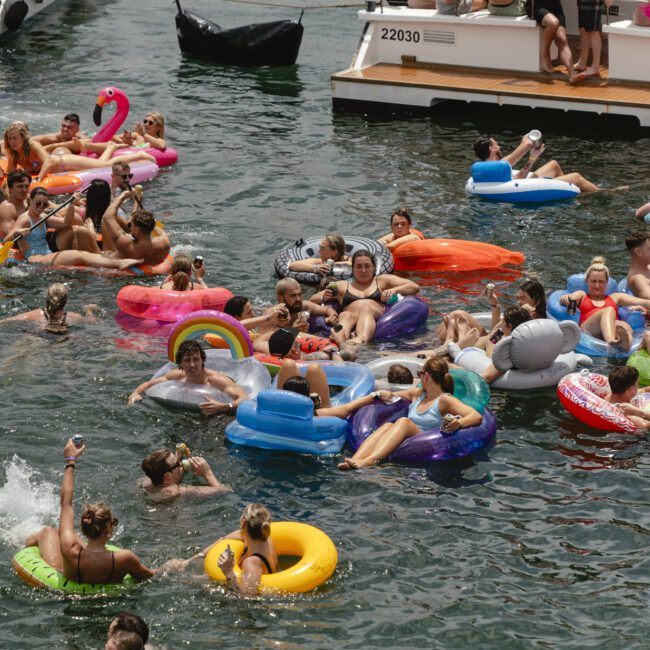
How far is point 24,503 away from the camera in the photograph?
996 cm

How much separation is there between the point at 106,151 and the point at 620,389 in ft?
33.9

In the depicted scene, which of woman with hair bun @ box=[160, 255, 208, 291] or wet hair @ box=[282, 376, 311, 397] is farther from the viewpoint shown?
woman with hair bun @ box=[160, 255, 208, 291]

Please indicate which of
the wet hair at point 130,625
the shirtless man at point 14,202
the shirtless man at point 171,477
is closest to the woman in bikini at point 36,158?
the shirtless man at point 14,202

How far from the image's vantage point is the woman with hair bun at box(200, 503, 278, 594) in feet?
28.2

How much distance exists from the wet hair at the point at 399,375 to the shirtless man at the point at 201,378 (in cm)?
143

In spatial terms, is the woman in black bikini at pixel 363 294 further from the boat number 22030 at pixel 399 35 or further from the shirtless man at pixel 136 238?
the boat number 22030 at pixel 399 35

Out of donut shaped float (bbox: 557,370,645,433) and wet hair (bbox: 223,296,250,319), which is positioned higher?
wet hair (bbox: 223,296,250,319)

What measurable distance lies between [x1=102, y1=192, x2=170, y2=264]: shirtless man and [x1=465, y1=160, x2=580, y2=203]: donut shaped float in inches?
197

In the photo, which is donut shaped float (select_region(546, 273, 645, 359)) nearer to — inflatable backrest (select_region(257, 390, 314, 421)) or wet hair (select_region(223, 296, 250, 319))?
wet hair (select_region(223, 296, 250, 319))

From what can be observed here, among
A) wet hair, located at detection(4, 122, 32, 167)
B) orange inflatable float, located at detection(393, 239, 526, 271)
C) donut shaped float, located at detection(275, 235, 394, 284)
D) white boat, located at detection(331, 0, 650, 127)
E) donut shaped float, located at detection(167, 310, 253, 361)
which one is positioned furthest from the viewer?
white boat, located at detection(331, 0, 650, 127)

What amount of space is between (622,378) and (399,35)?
12.9 meters

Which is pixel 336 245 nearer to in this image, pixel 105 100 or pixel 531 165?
pixel 531 165

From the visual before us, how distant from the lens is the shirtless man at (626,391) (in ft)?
36.6

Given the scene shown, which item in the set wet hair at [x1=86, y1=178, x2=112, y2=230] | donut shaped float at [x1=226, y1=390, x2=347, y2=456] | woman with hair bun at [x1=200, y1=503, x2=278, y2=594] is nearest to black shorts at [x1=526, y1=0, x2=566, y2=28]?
wet hair at [x1=86, y1=178, x2=112, y2=230]
